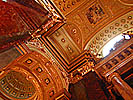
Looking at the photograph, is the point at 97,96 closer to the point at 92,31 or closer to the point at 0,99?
the point at 92,31

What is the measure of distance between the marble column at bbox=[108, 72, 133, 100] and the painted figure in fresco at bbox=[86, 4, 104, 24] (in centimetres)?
389

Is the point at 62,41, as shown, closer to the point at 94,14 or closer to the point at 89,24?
the point at 89,24

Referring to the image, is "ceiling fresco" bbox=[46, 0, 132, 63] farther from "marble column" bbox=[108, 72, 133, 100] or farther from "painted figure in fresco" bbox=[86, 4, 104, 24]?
"marble column" bbox=[108, 72, 133, 100]

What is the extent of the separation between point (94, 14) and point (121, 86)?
463 centimetres

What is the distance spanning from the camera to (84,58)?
19.6 feet

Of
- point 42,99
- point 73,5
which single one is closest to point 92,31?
point 73,5

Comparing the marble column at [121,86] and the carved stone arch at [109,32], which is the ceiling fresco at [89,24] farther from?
the marble column at [121,86]

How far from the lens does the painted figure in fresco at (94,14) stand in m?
7.40

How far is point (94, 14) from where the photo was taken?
7512 millimetres

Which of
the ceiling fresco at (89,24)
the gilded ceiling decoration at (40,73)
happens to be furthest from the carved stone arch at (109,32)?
the gilded ceiling decoration at (40,73)

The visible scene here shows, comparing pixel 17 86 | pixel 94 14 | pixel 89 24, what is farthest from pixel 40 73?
pixel 94 14

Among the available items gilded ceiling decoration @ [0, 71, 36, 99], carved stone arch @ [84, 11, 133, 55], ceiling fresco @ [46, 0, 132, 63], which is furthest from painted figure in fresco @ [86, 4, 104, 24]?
gilded ceiling decoration @ [0, 71, 36, 99]

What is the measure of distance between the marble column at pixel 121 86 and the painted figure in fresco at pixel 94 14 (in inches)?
153

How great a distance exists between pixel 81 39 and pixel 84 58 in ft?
5.93
